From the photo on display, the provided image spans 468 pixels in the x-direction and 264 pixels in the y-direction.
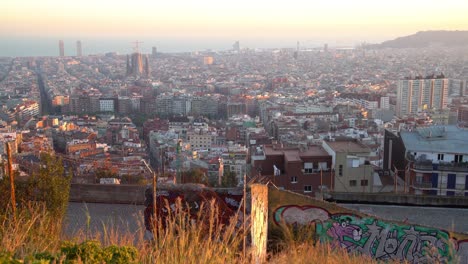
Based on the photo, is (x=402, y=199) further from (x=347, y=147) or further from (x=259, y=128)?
(x=259, y=128)

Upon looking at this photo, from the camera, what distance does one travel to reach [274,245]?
319 cm

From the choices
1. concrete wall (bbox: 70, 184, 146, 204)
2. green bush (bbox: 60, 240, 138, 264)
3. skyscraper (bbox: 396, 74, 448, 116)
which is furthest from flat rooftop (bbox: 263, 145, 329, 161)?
skyscraper (bbox: 396, 74, 448, 116)

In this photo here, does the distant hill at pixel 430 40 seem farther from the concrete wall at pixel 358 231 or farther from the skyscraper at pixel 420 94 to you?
the concrete wall at pixel 358 231

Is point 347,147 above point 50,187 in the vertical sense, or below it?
below

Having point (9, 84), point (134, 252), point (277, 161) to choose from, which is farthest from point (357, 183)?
point (9, 84)

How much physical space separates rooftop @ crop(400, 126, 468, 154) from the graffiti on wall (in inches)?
144

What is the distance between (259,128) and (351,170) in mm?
14285

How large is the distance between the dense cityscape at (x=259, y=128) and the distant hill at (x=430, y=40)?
16.4 metres

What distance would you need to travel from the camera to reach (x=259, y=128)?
70.6 ft

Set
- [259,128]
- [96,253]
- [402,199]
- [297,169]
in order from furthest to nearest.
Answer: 1. [259,128]
2. [297,169]
3. [402,199]
4. [96,253]

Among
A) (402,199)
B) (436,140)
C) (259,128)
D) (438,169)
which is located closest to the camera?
(402,199)

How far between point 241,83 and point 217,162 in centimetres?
3588

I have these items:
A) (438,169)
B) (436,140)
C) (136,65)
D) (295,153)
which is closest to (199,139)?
(295,153)

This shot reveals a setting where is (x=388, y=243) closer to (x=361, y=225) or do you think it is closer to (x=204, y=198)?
(x=361, y=225)
